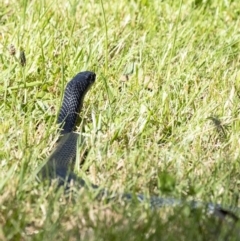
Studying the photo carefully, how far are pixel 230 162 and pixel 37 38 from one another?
154 cm

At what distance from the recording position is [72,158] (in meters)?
3.48

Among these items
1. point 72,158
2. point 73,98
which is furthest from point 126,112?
point 72,158

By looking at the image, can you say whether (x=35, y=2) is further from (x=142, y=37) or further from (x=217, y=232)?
(x=217, y=232)

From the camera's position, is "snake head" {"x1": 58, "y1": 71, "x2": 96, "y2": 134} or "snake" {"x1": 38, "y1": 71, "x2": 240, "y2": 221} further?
"snake head" {"x1": 58, "y1": 71, "x2": 96, "y2": 134}

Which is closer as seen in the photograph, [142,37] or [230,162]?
[230,162]

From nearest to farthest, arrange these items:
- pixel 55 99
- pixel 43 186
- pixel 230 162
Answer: pixel 43 186, pixel 230 162, pixel 55 99

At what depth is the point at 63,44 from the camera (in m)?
4.52

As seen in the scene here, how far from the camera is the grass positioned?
8.97 ft

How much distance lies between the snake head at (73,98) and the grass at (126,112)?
0.19 feet

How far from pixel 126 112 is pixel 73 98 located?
0.89 ft

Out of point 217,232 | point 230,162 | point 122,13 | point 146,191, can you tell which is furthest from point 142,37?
point 217,232

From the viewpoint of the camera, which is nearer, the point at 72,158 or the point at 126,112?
the point at 72,158

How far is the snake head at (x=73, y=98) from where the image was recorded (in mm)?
3867

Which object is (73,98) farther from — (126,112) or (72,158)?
(72,158)
